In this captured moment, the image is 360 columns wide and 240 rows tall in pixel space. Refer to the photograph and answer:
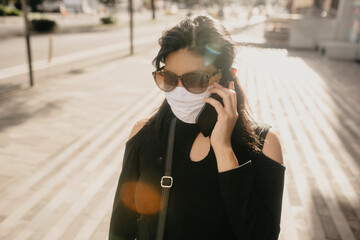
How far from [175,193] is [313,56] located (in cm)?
1831

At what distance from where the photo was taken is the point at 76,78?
1145cm

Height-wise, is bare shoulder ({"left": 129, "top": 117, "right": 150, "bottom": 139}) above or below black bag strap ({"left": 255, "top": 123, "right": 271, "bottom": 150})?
below

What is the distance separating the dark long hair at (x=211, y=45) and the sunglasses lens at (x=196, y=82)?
0.09 m

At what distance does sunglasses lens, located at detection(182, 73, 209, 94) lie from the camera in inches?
58.7

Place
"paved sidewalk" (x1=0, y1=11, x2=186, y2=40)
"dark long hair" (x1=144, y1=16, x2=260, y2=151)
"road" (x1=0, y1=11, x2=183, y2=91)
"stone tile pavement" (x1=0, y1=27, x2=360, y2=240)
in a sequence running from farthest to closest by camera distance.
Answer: "paved sidewalk" (x1=0, y1=11, x2=186, y2=40), "road" (x1=0, y1=11, x2=183, y2=91), "stone tile pavement" (x1=0, y1=27, x2=360, y2=240), "dark long hair" (x1=144, y1=16, x2=260, y2=151)

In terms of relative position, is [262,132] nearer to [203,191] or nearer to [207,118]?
[207,118]

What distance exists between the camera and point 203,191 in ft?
4.91

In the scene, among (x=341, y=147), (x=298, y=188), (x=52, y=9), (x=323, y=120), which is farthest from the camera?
(x=52, y=9)

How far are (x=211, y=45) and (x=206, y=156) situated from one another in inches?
19.6

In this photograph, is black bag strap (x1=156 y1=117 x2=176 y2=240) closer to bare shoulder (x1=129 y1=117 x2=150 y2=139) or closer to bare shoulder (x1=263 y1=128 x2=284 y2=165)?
bare shoulder (x1=129 y1=117 x2=150 y2=139)

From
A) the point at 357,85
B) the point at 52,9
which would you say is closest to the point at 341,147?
the point at 357,85

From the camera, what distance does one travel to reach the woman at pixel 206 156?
135 cm

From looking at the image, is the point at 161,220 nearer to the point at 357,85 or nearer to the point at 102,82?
the point at 102,82

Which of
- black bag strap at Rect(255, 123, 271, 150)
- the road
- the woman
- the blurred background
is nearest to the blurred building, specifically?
the blurred background
